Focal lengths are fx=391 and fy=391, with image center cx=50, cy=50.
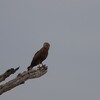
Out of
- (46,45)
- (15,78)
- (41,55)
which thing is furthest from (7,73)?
(46,45)

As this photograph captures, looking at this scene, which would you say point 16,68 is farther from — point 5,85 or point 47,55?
point 47,55

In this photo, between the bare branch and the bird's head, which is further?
the bird's head

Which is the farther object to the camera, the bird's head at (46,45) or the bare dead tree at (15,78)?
the bird's head at (46,45)

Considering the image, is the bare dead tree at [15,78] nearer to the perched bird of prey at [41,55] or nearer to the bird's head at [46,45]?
the perched bird of prey at [41,55]

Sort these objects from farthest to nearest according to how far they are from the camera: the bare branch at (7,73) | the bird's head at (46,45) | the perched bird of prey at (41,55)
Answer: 1. the bird's head at (46,45)
2. the perched bird of prey at (41,55)
3. the bare branch at (7,73)

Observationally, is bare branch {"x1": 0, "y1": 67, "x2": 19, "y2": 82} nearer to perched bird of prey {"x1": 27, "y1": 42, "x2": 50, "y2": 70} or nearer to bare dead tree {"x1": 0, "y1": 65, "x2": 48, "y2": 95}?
bare dead tree {"x1": 0, "y1": 65, "x2": 48, "y2": 95}

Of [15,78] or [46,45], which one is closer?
[15,78]

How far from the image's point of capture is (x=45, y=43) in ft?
63.8

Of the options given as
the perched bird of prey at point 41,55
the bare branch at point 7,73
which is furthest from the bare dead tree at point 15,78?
the perched bird of prey at point 41,55

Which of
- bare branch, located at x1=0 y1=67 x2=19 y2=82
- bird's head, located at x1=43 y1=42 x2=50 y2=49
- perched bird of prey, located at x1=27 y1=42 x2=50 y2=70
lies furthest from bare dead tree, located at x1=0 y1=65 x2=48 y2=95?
bird's head, located at x1=43 y1=42 x2=50 y2=49

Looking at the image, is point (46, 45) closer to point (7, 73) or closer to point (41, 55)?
point (41, 55)

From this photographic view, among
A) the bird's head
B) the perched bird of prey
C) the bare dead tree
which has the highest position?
the bird's head

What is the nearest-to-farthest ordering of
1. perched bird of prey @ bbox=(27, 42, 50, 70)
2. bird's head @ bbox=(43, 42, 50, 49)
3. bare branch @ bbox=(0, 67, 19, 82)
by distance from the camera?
bare branch @ bbox=(0, 67, 19, 82) → perched bird of prey @ bbox=(27, 42, 50, 70) → bird's head @ bbox=(43, 42, 50, 49)

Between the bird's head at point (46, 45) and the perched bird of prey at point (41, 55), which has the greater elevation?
the bird's head at point (46, 45)
